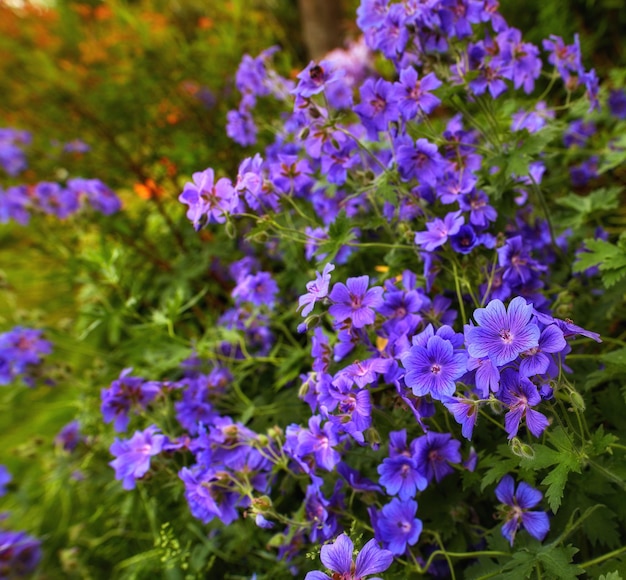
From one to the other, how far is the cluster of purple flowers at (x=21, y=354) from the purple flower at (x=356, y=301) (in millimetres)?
1253

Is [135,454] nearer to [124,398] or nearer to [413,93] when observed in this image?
[124,398]

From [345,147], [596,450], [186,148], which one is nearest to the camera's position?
[596,450]

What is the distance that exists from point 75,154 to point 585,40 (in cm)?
269

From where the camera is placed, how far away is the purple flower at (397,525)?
3.50ft

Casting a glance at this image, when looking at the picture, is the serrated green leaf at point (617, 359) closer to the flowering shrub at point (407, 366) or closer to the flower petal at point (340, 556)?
the flowering shrub at point (407, 366)

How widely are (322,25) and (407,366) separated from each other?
11.4 feet

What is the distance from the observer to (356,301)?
112 centimetres

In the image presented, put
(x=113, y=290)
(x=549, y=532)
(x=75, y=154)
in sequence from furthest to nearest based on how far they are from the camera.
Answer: (x=75, y=154)
(x=113, y=290)
(x=549, y=532)

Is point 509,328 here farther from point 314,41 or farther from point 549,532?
point 314,41

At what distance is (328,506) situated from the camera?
1.17m

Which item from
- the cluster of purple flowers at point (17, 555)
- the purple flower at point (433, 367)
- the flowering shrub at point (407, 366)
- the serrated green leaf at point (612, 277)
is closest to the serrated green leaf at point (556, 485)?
the flowering shrub at point (407, 366)

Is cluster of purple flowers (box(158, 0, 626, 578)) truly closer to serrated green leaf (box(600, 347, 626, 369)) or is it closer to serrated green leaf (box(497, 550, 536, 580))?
serrated green leaf (box(497, 550, 536, 580))

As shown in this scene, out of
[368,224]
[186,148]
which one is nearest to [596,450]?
[368,224]

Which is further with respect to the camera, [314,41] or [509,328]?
[314,41]
